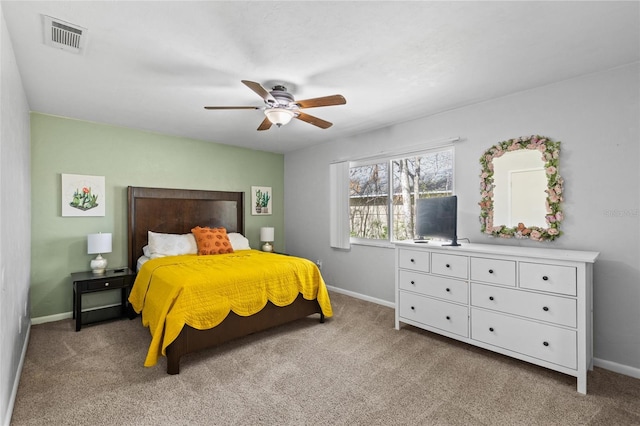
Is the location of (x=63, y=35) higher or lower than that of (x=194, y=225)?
higher

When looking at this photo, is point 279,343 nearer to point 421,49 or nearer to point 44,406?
point 44,406

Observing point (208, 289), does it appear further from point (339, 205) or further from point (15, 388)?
point (339, 205)

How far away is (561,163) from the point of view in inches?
109

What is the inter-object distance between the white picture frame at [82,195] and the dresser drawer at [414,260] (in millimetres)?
3706

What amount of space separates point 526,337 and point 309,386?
1.75 metres

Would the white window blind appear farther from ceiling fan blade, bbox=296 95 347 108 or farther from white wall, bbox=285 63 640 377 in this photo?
ceiling fan blade, bbox=296 95 347 108

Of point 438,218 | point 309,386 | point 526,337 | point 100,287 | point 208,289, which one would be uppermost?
point 438,218

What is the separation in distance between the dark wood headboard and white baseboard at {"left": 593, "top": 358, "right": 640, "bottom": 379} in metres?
4.53

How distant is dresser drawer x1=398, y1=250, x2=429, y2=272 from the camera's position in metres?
3.17

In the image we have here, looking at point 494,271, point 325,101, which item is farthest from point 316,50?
point 494,271

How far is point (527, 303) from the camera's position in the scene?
249 centimetres

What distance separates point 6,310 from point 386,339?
294 cm

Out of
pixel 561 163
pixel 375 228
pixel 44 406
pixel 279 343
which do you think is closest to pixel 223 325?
pixel 279 343

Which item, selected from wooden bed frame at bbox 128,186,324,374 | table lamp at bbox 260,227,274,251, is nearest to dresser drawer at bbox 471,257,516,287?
wooden bed frame at bbox 128,186,324,374
